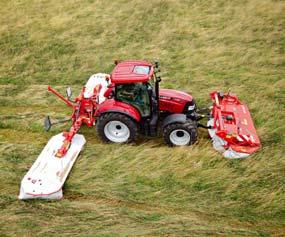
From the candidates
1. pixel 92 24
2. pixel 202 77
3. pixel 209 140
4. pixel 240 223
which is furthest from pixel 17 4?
pixel 240 223

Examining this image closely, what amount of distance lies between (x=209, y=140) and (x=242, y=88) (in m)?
2.70

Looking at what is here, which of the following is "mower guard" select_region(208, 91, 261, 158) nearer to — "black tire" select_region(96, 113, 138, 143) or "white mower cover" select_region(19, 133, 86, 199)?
"black tire" select_region(96, 113, 138, 143)

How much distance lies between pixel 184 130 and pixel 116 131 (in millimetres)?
1448

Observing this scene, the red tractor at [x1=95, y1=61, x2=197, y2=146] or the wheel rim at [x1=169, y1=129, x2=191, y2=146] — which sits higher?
the red tractor at [x1=95, y1=61, x2=197, y2=146]

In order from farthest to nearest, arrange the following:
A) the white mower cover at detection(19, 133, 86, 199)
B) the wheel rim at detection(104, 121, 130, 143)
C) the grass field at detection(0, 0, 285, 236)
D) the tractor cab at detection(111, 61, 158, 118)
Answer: the wheel rim at detection(104, 121, 130, 143) → the tractor cab at detection(111, 61, 158, 118) → the white mower cover at detection(19, 133, 86, 199) → the grass field at detection(0, 0, 285, 236)

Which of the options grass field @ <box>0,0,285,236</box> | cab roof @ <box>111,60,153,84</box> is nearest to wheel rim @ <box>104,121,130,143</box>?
grass field @ <box>0,0,285,236</box>

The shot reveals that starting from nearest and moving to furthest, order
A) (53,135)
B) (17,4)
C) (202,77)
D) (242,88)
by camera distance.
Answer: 1. (53,135)
2. (242,88)
3. (202,77)
4. (17,4)

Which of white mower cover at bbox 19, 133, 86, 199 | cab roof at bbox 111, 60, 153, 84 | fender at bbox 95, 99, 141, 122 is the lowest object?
white mower cover at bbox 19, 133, 86, 199

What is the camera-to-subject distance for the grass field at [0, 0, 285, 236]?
699cm

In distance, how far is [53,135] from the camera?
31.2ft

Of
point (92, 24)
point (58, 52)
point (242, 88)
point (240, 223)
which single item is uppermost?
point (92, 24)

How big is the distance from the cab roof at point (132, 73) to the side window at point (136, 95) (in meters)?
0.19

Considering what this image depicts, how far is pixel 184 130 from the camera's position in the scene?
829 cm

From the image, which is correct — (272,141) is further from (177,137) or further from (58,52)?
(58,52)
